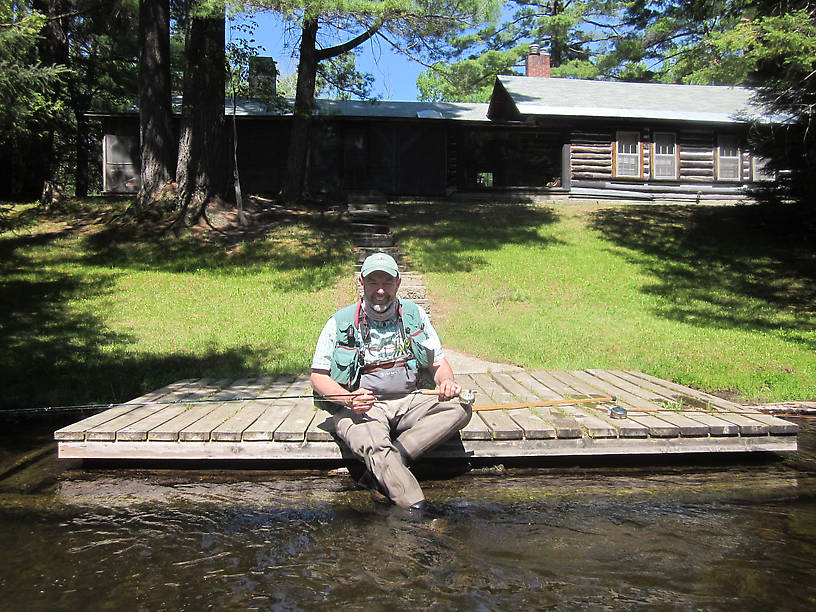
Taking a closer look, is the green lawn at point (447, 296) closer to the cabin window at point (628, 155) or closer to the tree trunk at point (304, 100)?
the tree trunk at point (304, 100)

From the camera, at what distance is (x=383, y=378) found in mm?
4312

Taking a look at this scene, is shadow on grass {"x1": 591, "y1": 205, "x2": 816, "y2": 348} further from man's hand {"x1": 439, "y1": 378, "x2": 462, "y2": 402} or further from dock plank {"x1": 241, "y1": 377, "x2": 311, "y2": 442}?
man's hand {"x1": 439, "y1": 378, "x2": 462, "y2": 402}

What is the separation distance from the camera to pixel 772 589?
2.84 m

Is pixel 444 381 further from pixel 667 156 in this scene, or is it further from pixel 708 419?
pixel 667 156

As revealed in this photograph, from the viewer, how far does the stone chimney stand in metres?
16.0

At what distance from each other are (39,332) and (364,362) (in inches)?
253

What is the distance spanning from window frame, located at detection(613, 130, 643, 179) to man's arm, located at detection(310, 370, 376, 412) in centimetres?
1971

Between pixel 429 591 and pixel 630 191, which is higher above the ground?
pixel 630 191

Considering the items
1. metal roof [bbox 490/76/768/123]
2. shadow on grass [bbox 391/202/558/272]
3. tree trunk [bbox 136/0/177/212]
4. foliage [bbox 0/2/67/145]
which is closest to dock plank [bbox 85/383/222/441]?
foliage [bbox 0/2/67/145]

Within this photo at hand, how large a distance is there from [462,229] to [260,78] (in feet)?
23.2

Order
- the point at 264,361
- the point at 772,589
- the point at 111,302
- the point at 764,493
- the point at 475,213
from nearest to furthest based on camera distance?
the point at 772,589
the point at 764,493
the point at 264,361
the point at 111,302
the point at 475,213

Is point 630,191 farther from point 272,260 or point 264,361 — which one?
point 264,361

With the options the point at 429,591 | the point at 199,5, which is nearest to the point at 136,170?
the point at 199,5

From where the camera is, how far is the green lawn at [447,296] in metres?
7.53
